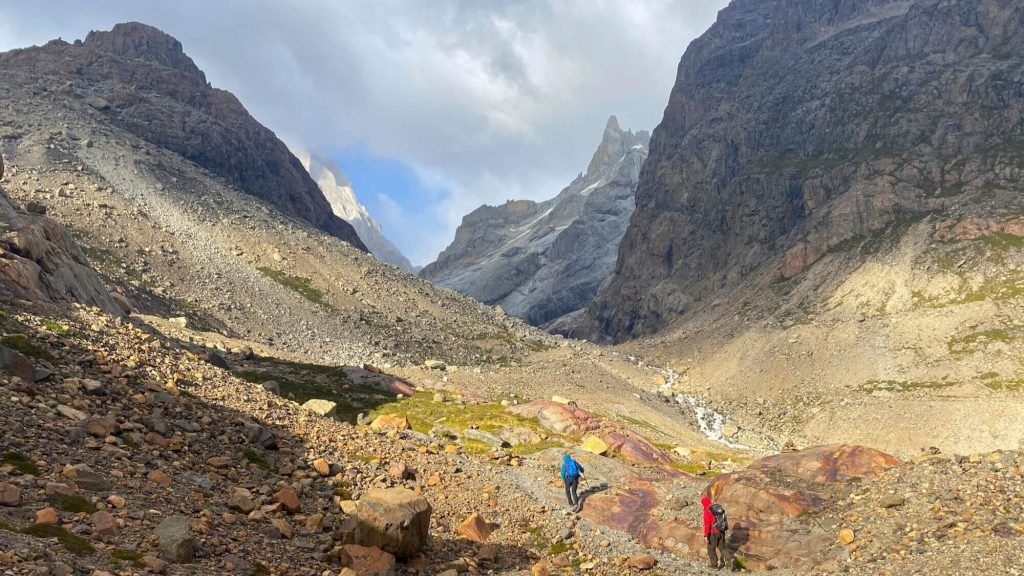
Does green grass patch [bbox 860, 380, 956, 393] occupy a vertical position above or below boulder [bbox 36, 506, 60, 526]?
above

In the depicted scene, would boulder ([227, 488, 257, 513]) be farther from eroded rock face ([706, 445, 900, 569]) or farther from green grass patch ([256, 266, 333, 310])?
green grass patch ([256, 266, 333, 310])

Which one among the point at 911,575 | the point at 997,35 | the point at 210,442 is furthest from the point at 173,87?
the point at 997,35

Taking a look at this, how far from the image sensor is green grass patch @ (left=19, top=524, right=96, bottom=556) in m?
13.1

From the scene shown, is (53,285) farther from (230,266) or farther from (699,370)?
(699,370)

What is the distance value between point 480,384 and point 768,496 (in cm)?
5315

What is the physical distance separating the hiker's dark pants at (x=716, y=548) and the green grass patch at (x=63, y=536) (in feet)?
69.4

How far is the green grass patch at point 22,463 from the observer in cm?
1543

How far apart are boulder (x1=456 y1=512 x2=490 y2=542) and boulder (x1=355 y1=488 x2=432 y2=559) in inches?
118

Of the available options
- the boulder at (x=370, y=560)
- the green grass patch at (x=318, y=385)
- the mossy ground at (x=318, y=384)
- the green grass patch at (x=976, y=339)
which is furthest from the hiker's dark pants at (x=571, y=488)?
the green grass patch at (x=976, y=339)

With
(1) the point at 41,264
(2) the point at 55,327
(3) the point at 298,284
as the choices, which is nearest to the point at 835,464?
(2) the point at 55,327

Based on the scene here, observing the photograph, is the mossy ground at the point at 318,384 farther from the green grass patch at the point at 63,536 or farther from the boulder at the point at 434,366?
the green grass patch at the point at 63,536

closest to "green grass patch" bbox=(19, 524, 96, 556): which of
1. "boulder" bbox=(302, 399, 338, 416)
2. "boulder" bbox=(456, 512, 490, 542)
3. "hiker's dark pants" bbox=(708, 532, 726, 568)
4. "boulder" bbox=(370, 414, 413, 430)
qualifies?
"boulder" bbox=(456, 512, 490, 542)

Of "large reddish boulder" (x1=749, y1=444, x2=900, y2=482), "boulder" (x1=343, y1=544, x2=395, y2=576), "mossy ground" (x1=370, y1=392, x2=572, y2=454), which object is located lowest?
"boulder" (x1=343, y1=544, x2=395, y2=576)

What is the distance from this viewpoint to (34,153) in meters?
113
